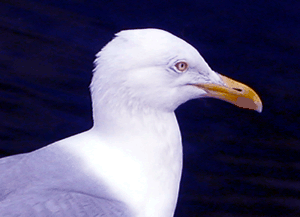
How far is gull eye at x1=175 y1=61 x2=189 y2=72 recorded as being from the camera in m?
1.95

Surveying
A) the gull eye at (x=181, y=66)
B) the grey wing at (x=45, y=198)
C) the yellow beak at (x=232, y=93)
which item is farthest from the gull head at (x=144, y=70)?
the grey wing at (x=45, y=198)

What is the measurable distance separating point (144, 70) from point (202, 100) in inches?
72.2

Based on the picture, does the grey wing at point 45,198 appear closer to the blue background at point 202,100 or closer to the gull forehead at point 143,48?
the gull forehead at point 143,48

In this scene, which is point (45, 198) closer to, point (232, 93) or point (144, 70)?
point (144, 70)

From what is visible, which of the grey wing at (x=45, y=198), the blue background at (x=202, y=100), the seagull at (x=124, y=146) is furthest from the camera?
the blue background at (x=202, y=100)

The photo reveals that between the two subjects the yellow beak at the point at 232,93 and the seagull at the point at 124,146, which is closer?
the seagull at the point at 124,146

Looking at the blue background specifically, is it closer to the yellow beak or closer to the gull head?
the yellow beak

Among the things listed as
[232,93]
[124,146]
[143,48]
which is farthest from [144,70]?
[232,93]

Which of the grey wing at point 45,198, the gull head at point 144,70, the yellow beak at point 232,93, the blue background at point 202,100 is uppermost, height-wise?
the gull head at point 144,70

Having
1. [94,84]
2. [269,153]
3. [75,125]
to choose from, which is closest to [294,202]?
[269,153]

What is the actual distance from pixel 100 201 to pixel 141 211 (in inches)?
6.8

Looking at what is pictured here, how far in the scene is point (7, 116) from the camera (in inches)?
135

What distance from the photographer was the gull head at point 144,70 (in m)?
1.86

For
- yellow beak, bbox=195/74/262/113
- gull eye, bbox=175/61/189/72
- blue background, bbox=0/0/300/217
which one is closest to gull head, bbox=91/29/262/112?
gull eye, bbox=175/61/189/72
